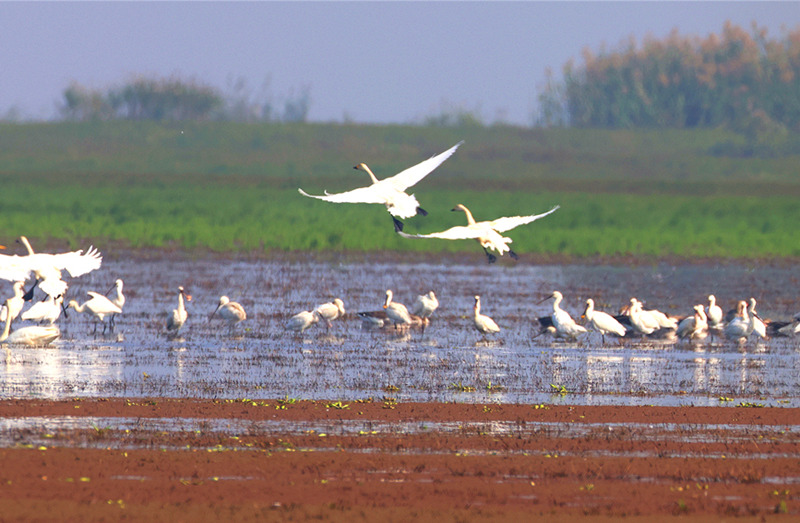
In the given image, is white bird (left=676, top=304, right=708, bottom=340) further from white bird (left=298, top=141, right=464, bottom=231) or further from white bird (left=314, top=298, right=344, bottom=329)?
white bird (left=298, top=141, right=464, bottom=231)

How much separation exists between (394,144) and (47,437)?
53797 millimetres

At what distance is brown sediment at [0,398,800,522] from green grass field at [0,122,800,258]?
24307mm

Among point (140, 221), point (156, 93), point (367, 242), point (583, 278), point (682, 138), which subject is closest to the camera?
point (583, 278)

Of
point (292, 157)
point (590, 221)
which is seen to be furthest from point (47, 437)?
point (292, 157)

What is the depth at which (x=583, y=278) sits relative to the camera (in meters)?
31.0

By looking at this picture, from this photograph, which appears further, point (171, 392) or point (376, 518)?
point (171, 392)

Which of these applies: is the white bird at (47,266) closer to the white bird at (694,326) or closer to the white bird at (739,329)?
the white bird at (694,326)

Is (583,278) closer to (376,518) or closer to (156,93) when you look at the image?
(376,518)

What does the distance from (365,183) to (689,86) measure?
2566cm

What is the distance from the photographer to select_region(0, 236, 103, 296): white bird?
16562 mm

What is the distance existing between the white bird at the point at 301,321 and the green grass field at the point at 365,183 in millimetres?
16803

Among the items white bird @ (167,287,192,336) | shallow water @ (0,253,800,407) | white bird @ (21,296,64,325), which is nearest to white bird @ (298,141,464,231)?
shallow water @ (0,253,800,407)

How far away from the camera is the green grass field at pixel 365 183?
39031mm

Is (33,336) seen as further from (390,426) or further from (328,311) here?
(390,426)
